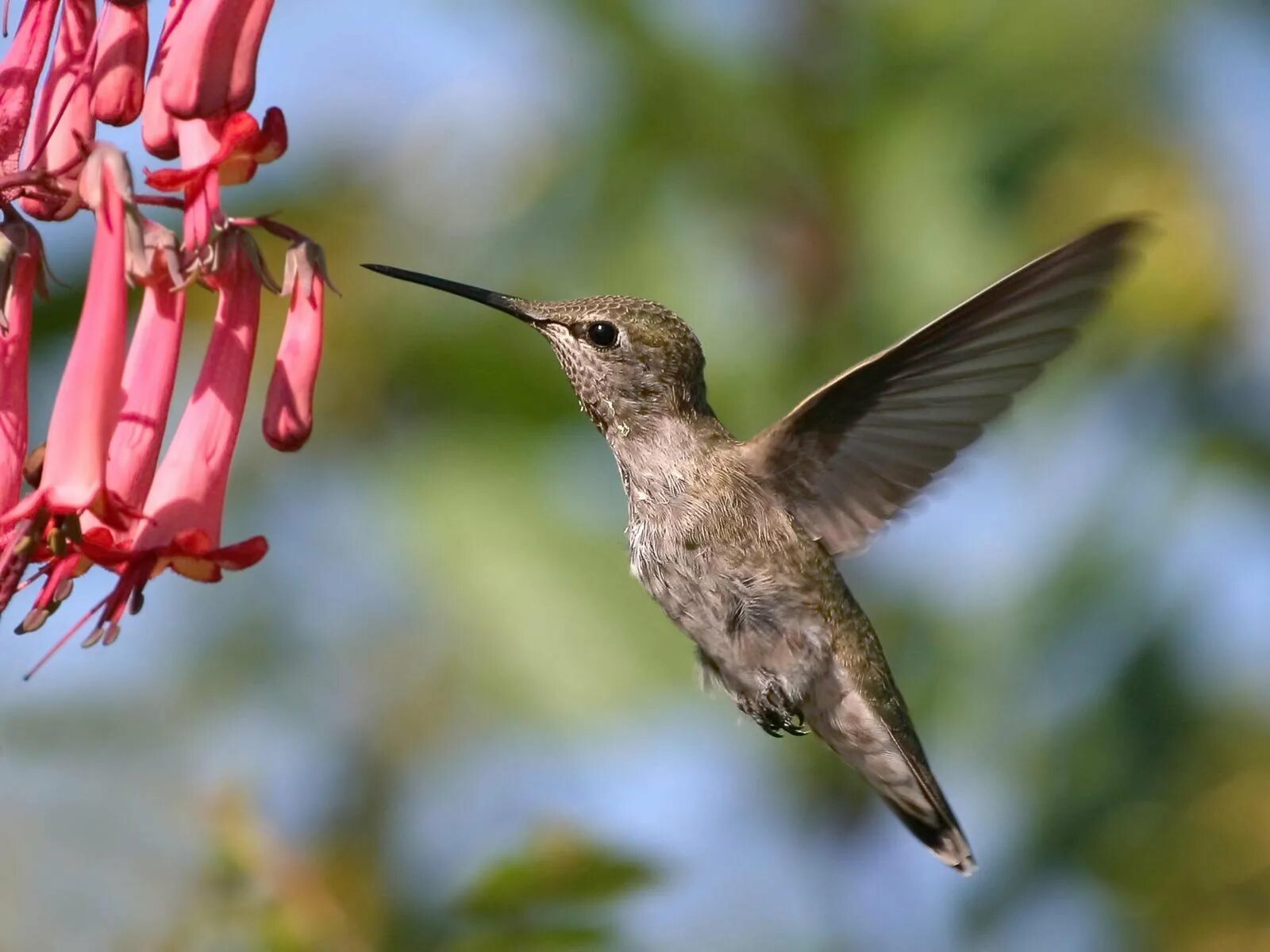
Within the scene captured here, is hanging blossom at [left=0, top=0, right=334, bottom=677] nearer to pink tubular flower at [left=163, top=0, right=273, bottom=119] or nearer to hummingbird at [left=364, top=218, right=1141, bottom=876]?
pink tubular flower at [left=163, top=0, right=273, bottom=119]

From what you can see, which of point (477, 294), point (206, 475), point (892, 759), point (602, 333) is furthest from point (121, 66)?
point (892, 759)

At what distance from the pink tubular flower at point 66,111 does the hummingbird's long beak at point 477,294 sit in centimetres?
88

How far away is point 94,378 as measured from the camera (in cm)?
217

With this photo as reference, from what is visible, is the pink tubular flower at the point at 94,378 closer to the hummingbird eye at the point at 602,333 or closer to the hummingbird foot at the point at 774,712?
the hummingbird eye at the point at 602,333

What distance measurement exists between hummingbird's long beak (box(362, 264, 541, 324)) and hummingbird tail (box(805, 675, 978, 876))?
929 mm

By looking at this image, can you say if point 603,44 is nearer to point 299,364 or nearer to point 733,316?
point 733,316

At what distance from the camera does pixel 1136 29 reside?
3.83m

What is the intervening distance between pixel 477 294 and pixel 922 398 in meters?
0.86

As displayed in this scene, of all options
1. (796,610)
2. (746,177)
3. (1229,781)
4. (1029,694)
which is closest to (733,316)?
(746,177)

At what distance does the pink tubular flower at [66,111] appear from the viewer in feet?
7.20

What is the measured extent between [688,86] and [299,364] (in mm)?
1681

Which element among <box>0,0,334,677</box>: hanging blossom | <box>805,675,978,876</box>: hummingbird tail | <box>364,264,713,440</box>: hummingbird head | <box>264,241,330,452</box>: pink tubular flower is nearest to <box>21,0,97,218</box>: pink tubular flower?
<box>0,0,334,677</box>: hanging blossom

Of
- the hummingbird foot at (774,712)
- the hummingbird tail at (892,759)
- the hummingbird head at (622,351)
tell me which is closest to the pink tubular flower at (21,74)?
the hummingbird head at (622,351)

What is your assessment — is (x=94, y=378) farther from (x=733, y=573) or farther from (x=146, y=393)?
(x=733, y=573)
